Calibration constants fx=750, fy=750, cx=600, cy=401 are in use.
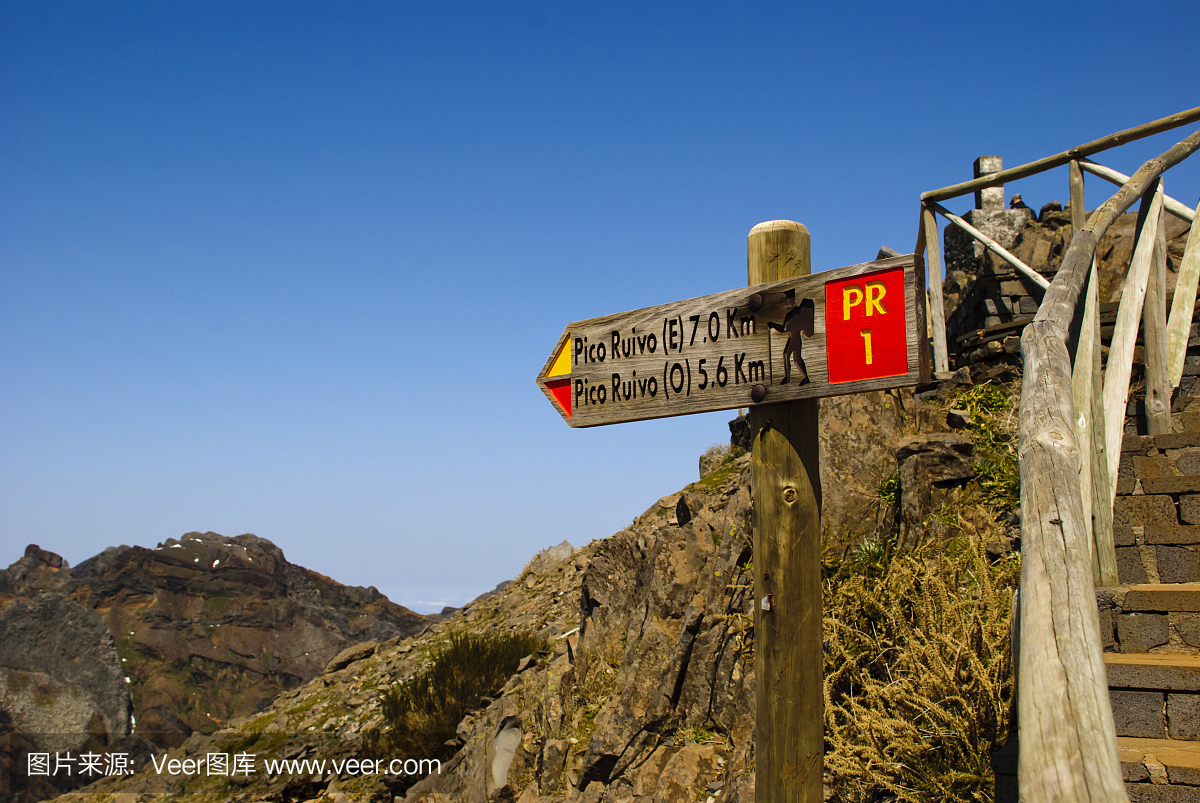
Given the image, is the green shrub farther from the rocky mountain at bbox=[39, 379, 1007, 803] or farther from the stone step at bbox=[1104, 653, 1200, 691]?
the stone step at bbox=[1104, 653, 1200, 691]

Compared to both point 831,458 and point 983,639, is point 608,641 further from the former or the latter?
point 983,639

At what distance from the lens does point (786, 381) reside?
254 centimetres

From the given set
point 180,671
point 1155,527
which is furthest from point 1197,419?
point 180,671

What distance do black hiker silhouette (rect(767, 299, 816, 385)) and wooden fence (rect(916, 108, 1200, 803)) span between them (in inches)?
26.1

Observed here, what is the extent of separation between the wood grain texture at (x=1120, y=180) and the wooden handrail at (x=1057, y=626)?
165 inches

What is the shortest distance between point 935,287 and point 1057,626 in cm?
639

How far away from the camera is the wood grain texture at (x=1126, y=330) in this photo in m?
Answer: 3.46

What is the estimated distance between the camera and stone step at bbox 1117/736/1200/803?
2.36 m

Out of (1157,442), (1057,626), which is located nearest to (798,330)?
(1057,626)

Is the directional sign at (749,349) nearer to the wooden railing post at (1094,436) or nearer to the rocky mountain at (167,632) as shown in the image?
the wooden railing post at (1094,436)

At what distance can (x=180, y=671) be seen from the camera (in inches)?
1750

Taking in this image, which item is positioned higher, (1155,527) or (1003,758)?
(1155,527)

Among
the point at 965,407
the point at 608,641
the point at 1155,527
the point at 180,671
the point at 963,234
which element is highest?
the point at 963,234

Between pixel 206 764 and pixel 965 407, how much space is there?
1267cm
